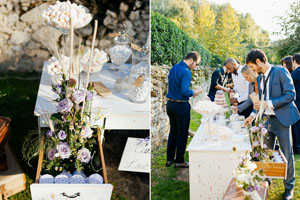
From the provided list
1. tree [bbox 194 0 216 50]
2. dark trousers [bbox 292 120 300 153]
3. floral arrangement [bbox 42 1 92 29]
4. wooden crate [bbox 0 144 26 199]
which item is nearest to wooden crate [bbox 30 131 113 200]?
wooden crate [bbox 0 144 26 199]

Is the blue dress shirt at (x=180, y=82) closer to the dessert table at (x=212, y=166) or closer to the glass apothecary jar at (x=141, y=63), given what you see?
the glass apothecary jar at (x=141, y=63)

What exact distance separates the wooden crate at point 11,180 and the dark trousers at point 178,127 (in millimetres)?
1509

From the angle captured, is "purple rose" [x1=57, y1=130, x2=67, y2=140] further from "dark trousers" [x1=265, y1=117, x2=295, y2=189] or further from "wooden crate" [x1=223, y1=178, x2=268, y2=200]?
"dark trousers" [x1=265, y1=117, x2=295, y2=189]

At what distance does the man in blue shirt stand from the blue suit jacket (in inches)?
31.9

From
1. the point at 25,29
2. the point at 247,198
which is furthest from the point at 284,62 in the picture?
the point at 25,29

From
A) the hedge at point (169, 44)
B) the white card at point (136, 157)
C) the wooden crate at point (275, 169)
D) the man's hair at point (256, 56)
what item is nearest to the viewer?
the wooden crate at point (275, 169)

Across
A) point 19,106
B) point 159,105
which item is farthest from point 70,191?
point 19,106

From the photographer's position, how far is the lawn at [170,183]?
2.88 meters

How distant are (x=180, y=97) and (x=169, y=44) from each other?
89cm

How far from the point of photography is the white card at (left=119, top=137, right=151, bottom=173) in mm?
3157

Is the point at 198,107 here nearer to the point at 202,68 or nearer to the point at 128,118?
the point at 128,118

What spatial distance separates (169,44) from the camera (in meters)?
3.91

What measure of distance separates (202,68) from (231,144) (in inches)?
77.7

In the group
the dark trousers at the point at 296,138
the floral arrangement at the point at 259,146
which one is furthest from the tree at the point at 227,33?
the floral arrangement at the point at 259,146
